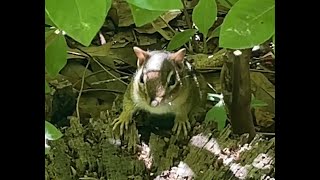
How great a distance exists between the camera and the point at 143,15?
64 cm

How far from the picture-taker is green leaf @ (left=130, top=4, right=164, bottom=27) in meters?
0.64

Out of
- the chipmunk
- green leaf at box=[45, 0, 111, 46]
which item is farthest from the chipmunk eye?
green leaf at box=[45, 0, 111, 46]

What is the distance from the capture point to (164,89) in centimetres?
65

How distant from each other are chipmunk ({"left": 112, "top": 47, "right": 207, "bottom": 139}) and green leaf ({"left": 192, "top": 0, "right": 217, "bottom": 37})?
0.04m

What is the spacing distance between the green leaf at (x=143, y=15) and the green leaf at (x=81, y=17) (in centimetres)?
6

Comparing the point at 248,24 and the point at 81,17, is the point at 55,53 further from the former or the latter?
the point at 248,24

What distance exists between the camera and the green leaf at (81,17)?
22.8 inches

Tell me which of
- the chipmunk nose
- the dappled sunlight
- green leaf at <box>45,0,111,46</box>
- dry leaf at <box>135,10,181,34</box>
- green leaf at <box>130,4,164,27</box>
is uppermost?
green leaf at <box>45,0,111,46</box>

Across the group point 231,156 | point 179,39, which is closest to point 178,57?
point 179,39

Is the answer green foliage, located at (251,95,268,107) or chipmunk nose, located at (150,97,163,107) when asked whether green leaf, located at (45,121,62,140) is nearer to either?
chipmunk nose, located at (150,97,163,107)

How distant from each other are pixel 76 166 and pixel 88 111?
0.06 meters

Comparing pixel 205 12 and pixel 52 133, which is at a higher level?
pixel 205 12

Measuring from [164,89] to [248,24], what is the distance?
0.37 feet
